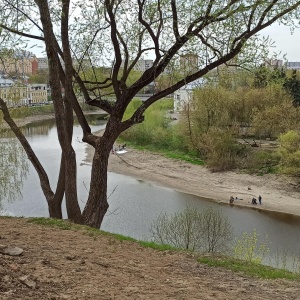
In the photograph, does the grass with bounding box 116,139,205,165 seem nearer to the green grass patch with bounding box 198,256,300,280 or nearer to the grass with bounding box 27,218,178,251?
the grass with bounding box 27,218,178,251

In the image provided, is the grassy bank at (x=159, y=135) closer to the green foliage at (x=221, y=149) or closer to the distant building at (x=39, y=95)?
the green foliage at (x=221, y=149)

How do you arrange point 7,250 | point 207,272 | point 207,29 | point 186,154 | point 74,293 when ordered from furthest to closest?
point 186,154 < point 207,29 < point 207,272 < point 7,250 < point 74,293

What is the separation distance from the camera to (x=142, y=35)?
7023 millimetres

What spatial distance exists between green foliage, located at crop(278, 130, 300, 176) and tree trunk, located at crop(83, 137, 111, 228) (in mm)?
19681

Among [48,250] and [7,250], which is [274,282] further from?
[7,250]

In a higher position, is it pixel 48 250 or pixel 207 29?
pixel 207 29

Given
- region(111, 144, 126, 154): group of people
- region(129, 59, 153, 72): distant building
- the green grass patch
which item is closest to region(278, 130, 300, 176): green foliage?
region(111, 144, 126, 154): group of people

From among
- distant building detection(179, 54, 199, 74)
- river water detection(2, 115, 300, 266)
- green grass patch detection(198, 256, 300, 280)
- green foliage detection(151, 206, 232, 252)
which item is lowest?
river water detection(2, 115, 300, 266)

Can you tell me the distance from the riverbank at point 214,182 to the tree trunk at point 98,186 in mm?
15476

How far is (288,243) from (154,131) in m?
23.3

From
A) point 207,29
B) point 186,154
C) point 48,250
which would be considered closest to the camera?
point 48,250

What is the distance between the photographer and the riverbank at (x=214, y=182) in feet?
72.9

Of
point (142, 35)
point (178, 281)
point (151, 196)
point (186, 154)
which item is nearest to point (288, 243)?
point (151, 196)

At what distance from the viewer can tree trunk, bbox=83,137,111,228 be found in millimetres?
6629
